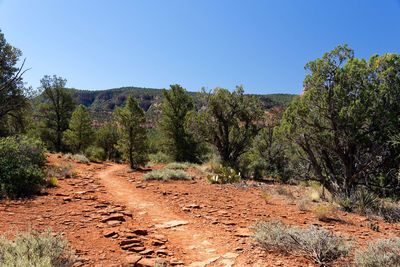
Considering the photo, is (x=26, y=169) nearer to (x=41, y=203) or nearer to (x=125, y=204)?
(x=41, y=203)

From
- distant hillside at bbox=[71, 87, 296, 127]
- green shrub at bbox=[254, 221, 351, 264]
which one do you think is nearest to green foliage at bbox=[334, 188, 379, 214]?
green shrub at bbox=[254, 221, 351, 264]

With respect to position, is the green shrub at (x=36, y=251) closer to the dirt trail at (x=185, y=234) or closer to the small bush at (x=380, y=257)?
the dirt trail at (x=185, y=234)

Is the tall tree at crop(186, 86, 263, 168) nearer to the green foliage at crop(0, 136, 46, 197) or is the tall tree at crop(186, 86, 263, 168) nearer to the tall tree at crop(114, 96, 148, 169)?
the tall tree at crop(114, 96, 148, 169)

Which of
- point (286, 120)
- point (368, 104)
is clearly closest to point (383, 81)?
point (368, 104)

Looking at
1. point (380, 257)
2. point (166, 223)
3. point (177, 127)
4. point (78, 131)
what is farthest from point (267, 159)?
point (78, 131)

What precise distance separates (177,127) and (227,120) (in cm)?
878

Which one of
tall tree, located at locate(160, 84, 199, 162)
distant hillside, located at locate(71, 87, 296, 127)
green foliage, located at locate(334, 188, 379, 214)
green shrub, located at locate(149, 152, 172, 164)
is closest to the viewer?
green foliage, located at locate(334, 188, 379, 214)

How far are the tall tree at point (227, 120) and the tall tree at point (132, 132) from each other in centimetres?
401

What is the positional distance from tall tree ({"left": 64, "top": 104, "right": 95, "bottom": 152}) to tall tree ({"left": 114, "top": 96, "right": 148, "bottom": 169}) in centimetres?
1194

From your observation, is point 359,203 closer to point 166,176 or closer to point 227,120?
point 166,176

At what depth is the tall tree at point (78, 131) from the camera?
2520 cm

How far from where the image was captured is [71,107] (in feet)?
93.6

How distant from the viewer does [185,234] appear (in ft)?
14.8

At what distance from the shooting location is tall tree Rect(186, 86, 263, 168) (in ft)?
50.6
